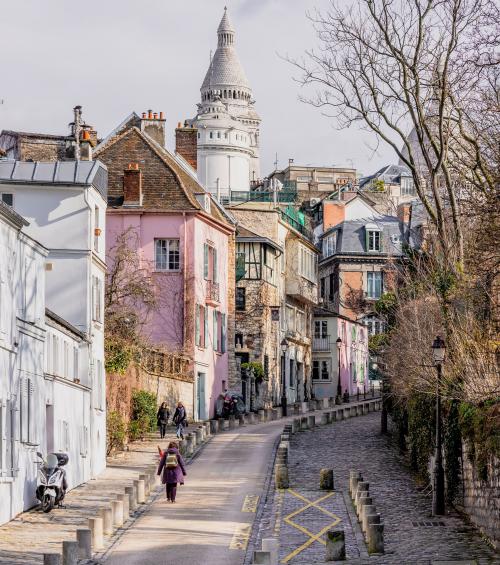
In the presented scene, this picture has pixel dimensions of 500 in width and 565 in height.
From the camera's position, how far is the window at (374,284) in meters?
103

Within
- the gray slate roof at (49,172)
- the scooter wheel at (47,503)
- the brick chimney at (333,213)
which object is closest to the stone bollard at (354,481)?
the scooter wheel at (47,503)

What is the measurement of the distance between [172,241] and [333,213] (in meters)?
50.7

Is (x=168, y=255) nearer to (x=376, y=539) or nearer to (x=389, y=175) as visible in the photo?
(x=376, y=539)

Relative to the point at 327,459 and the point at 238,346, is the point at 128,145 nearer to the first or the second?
the point at 238,346

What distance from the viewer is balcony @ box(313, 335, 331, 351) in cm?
9012

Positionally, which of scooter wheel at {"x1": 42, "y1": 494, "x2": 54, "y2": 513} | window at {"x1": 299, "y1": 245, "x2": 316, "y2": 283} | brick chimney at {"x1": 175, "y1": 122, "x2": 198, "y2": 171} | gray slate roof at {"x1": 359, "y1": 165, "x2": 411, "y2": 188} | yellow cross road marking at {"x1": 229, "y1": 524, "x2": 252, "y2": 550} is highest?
gray slate roof at {"x1": 359, "y1": 165, "x2": 411, "y2": 188}

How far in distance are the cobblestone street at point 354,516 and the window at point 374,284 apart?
2069 inches

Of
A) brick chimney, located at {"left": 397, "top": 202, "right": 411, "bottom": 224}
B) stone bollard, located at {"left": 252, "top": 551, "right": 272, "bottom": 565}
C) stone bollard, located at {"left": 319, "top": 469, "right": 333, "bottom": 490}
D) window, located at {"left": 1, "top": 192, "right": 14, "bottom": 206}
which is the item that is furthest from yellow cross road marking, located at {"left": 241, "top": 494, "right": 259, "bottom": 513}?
brick chimney, located at {"left": 397, "top": 202, "right": 411, "bottom": 224}

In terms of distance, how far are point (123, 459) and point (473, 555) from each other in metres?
20.9

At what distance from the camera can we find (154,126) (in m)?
70.3

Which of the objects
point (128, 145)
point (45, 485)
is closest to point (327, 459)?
point (45, 485)

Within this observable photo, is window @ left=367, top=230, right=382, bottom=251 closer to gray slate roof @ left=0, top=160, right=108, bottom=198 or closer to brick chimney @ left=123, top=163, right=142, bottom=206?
brick chimney @ left=123, top=163, right=142, bottom=206

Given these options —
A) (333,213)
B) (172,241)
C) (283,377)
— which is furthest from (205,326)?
(333,213)

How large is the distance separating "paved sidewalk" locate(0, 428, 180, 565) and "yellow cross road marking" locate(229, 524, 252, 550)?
3.17 m
